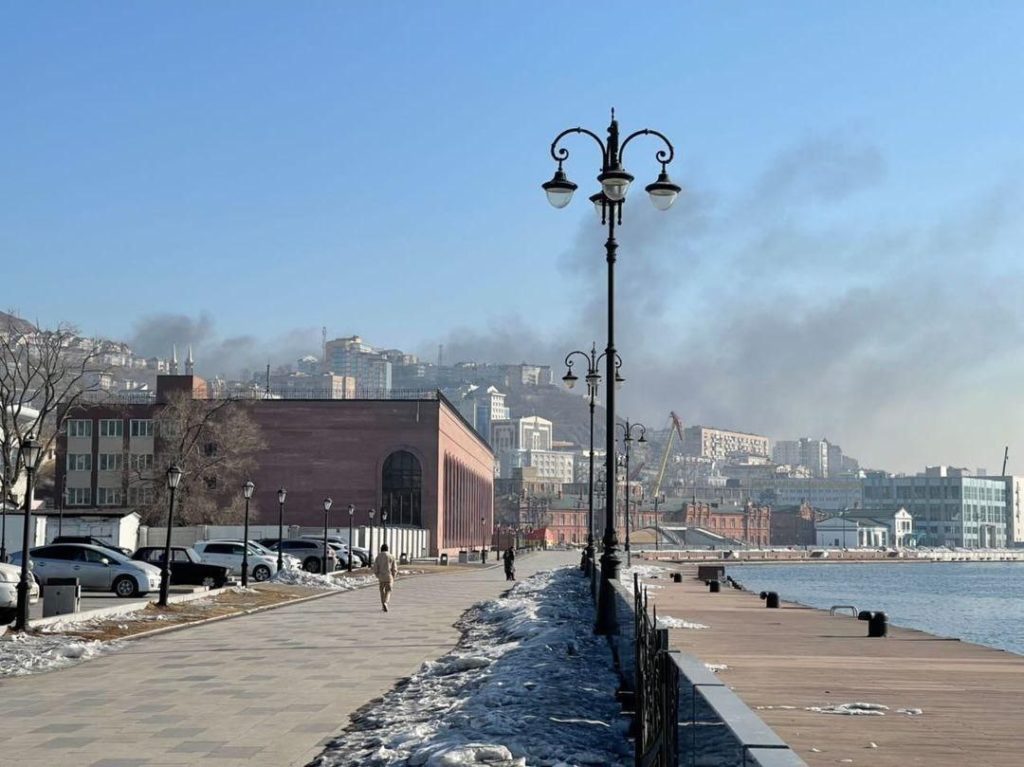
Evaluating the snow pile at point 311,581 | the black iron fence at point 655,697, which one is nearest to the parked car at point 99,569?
the snow pile at point 311,581

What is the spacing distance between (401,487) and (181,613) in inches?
3021

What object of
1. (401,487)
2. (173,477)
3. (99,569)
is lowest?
(99,569)

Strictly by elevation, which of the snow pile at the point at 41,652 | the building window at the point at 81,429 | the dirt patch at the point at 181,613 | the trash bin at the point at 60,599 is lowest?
the dirt patch at the point at 181,613

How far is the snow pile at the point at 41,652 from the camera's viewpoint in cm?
1973

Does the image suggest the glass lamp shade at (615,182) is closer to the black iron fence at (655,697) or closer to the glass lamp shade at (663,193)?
the glass lamp shade at (663,193)

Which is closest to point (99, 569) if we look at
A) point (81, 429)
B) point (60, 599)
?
point (60, 599)

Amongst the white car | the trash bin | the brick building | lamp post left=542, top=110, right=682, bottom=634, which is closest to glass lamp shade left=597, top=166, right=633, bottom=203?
lamp post left=542, top=110, right=682, bottom=634

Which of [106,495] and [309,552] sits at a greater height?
[106,495]

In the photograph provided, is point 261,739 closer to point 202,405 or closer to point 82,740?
point 82,740

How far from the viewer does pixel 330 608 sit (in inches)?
1473

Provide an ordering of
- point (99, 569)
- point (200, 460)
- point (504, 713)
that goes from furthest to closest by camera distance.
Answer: point (200, 460) → point (99, 569) → point (504, 713)

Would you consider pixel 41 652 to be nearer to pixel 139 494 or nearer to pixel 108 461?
pixel 139 494

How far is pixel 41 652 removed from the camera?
69.3 ft

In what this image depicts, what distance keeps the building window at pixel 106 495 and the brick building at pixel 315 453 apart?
9 centimetres
